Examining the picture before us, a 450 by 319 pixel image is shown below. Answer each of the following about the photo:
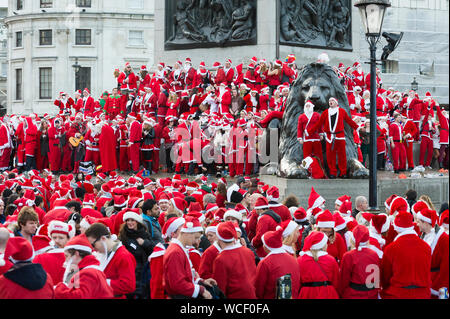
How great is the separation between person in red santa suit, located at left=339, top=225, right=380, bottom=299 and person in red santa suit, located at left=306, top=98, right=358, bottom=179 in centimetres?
854

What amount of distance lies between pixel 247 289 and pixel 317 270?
0.66 m

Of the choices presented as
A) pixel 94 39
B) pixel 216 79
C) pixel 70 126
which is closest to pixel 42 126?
pixel 70 126

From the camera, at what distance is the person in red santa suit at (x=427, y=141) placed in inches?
845

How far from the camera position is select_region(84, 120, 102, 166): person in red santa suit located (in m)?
22.9

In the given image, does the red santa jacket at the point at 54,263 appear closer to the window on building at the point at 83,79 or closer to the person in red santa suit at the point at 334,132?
the person in red santa suit at the point at 334,132

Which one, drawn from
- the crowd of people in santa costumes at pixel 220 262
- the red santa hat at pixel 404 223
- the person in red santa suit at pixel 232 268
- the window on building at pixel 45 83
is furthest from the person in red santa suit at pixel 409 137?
the window on building at pixel 45 83

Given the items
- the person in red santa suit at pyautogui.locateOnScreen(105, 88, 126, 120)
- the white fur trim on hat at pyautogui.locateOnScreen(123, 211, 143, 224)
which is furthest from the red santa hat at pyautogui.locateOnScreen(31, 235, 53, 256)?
the person in red santa suit at pyautogui.locateOnScreen(105, 88, 126, 120)

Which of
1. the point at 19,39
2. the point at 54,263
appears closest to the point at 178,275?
the point at 54,263

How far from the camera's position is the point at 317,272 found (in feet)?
24.6

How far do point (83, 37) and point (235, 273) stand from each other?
5795cm

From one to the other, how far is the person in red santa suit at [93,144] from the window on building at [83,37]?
41.4 metres

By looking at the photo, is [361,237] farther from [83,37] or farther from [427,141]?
[83,37]

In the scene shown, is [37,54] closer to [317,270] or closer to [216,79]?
[216,79]

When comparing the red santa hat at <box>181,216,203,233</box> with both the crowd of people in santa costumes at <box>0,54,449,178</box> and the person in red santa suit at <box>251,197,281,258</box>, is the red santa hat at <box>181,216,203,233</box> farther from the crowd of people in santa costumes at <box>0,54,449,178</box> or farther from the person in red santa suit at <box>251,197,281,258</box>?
the crowd of people in santa costumes at <box>0,54,449,178</box>
